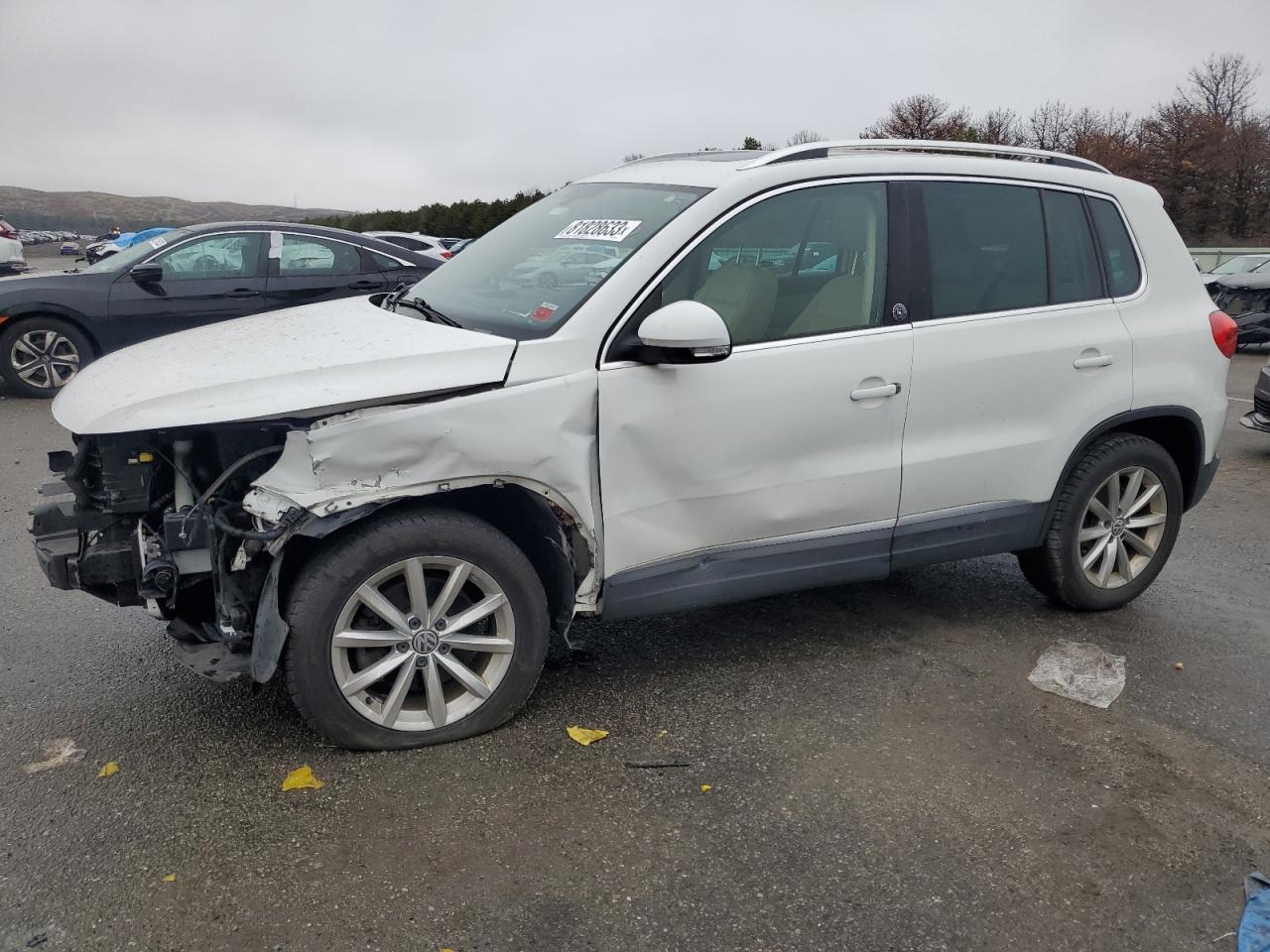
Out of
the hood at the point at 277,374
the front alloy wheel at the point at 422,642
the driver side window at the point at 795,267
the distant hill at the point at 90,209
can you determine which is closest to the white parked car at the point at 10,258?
the hood at the point at 277,374

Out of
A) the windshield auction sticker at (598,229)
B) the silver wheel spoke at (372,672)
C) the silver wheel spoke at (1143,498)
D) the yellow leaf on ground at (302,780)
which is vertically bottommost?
the yellow leaf on ground at (302,780)

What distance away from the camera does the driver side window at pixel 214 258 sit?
10.1 m

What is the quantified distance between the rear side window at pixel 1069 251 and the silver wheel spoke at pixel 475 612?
259 centimetres

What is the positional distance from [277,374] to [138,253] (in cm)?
811

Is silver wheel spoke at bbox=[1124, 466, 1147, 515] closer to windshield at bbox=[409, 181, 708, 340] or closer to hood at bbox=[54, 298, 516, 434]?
windshield at bbox=[409, 181, 708, 340]

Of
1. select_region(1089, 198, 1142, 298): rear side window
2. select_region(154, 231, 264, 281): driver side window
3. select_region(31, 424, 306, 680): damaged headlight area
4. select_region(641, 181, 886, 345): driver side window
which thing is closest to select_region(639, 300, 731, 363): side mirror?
select_region(641, 181, 886, 345): driver side window

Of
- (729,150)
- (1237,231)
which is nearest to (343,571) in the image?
(729,150)

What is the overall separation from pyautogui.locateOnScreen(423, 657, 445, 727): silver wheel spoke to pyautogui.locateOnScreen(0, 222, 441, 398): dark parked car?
7.57 meters

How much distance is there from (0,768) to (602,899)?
6.52 feet

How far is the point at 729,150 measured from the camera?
14.5 feet

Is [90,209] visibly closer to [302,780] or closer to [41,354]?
[41,354]

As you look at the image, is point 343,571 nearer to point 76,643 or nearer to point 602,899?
point 602,899

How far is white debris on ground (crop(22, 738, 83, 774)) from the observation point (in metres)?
3.42

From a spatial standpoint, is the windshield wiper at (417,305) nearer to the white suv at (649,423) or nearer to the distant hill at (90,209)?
the white suv at (649,423)
